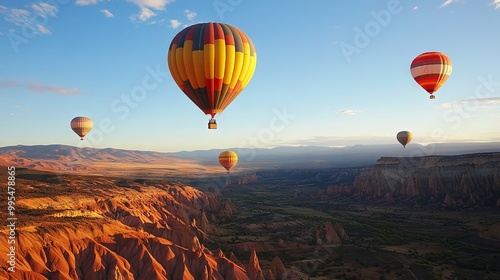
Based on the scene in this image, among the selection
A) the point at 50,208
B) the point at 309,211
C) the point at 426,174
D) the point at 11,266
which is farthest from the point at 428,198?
the point at 11,266

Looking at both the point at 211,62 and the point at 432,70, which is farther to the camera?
the point at 432,70

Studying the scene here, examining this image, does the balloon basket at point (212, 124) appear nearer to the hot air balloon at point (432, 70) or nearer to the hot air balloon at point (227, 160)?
Answer: the hot air balloon at point (432, 70)

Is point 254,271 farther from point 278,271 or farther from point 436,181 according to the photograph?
point 436,181

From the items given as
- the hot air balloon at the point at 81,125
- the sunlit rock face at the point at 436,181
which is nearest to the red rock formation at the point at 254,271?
the hot air balloon at the point at 81,125

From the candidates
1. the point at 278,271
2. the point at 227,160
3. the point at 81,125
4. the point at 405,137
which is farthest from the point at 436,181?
the point at 81,125

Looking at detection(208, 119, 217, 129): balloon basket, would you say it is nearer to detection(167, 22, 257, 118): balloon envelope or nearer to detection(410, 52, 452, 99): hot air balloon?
detection(167, 22, 257, 118): balloon envelope
